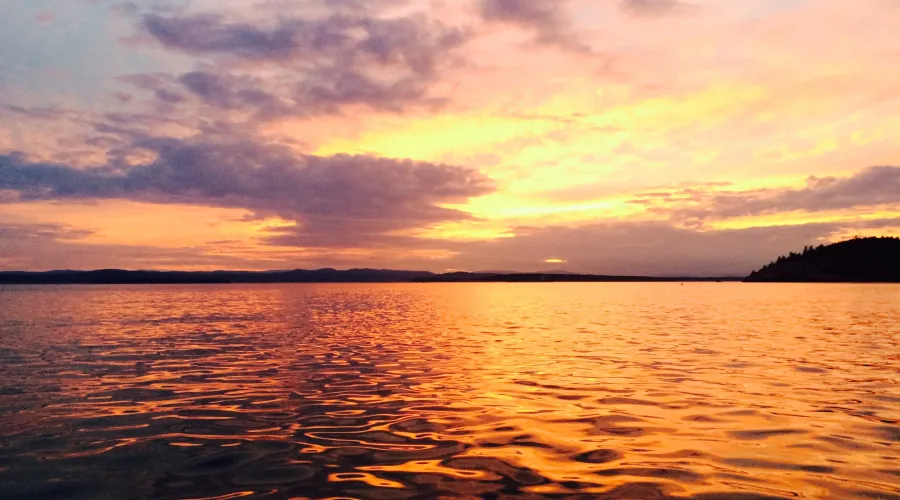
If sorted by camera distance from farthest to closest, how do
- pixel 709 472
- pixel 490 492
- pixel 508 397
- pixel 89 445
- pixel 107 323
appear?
1. pixel 107 323
2. pixel 508 397
3. pixel 89 445
4. pixel 709 472
5. pixel 490 492

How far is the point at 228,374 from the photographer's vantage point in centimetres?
2398

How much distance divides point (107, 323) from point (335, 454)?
4795 centimetres

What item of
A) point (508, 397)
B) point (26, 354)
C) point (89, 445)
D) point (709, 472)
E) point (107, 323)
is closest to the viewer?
point (709, 472)

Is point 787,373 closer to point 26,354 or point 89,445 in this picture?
point 89,445

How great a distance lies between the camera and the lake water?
423 inches

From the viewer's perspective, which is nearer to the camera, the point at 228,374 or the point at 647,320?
the point at 228,374

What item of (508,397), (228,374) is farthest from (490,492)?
(228,374)

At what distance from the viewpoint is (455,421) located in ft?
50.9

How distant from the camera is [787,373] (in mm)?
22844

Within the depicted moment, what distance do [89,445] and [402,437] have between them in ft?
23.1

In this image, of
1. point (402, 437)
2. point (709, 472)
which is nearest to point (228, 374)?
point (402, 437)

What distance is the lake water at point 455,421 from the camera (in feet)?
35.2

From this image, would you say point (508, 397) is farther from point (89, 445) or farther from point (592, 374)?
point (89, 445)

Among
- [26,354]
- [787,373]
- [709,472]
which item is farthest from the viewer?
[26,354]
